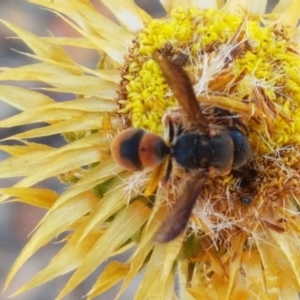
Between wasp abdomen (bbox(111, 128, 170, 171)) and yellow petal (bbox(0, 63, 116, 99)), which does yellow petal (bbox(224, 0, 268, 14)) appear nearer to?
yellow petal (bbox(0, 63, 116, 99))

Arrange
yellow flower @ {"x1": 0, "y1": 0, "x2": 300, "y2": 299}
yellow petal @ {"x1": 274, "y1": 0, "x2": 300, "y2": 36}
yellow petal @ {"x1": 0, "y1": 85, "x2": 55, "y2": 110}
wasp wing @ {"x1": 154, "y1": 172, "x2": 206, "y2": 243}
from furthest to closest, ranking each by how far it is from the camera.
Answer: yellow petal @ {"x1": 274, "y1": 0, "x2": 300, "y2": 36}, yellow petal @ {"x1": 0, "y1": 85, "x2": 55, "y2": 110}, yellow flower @ {"x1": 0, "y1": 0, "x2": 300, "y2": 299}, wasp wing @ {"x1": 154, "y1": 172, "x2": 206, "y2": 243}

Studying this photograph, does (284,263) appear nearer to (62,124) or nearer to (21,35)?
(62,124)

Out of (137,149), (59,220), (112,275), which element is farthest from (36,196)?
(137,149)

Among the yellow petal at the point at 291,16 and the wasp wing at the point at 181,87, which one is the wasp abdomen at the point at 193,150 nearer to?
the wasp wing at the point at 181,87

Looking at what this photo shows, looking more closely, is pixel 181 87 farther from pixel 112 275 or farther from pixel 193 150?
pixel 112 275

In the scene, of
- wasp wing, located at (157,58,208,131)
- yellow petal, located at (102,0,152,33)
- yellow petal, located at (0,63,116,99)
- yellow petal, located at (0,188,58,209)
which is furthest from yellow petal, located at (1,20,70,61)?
wasp wing, located at (157,58,208,131)

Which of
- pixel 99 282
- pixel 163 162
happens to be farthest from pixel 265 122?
pixel 99 282
